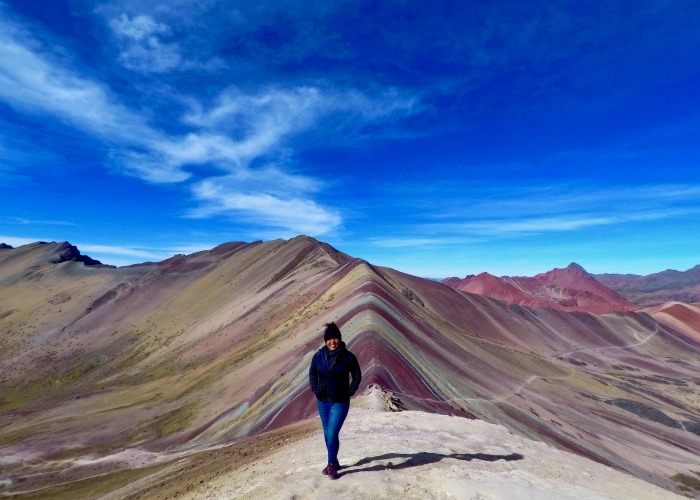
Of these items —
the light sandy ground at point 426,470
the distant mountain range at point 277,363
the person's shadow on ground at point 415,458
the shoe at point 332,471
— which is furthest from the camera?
the distant mountain range at point 277,363

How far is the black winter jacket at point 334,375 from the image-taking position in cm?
711

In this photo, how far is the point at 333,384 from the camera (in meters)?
7.11

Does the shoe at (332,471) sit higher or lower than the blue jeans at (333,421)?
lower

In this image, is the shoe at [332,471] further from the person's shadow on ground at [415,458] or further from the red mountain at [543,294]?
the red mountain at [543,294]

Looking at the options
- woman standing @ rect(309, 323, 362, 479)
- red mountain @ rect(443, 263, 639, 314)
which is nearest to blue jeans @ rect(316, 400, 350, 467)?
woman standing @ rect(309, 323, 362, 479)

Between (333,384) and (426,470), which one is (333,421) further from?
(426,470)

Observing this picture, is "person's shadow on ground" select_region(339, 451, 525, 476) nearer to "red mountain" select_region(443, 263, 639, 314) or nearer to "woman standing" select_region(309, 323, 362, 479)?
"woman standing" select_region(309, 323, 362, 479)

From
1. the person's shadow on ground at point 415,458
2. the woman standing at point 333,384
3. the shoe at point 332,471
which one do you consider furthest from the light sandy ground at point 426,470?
the woman standing at point 333,384

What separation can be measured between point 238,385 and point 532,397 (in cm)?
2011

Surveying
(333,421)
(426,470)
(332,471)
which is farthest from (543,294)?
(333,421)

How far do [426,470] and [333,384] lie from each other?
249 cm

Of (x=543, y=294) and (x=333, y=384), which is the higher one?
(x=543, y=294)

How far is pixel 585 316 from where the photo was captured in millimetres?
89750

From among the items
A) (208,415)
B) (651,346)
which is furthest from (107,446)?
(651,346)
